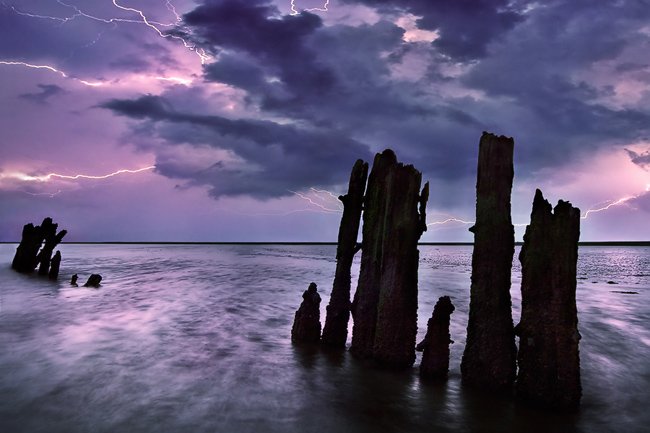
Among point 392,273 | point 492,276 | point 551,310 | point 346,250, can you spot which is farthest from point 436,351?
point 346,250

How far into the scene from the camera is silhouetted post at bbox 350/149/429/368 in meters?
6.67

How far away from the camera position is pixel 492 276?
591cm

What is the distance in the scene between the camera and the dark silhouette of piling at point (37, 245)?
26545 millimetres

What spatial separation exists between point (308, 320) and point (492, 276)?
14.1ft

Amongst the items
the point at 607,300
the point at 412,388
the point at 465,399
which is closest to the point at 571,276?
the point at 465,399

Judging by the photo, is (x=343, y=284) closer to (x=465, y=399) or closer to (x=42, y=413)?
(x=465, y=399)

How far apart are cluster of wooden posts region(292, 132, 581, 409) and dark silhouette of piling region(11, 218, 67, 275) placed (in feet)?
84.8

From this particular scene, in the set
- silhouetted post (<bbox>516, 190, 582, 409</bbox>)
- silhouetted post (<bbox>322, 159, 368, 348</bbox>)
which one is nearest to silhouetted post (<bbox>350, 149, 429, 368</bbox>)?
silhouetted post (<bbox>322, 159, 368, 348</bbox>)

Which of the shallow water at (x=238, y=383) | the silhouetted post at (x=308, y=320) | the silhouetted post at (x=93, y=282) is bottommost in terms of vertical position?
the silhouetted post at (x=93, y=282)

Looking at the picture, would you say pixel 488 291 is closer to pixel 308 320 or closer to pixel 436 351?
pixel 436 351

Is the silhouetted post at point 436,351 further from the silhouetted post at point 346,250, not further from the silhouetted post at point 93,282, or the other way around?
the silhouetted post at point 93,282

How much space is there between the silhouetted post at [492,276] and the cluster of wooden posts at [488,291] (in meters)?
0.01

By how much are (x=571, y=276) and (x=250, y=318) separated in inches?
375

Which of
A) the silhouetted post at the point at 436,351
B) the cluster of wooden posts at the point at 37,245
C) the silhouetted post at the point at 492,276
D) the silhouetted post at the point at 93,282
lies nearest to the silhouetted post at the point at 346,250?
the silhouetted post at the point at 436,351
